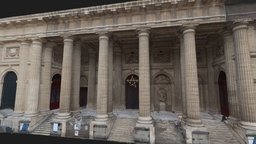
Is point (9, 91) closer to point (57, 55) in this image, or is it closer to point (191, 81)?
point (57, 55)

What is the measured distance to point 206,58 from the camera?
15.6 m

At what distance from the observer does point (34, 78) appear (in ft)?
44.1

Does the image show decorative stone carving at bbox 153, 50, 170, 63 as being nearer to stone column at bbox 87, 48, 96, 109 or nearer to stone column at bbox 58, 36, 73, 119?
stone column at bbox 87, 48, 96, 109

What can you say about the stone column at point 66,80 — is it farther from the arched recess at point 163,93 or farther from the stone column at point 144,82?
the arched recess at point 163,93

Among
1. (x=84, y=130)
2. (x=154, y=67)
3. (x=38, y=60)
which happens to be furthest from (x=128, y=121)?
(x=38, y=60)

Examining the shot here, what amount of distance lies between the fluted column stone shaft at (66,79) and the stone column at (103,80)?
273 centimetres

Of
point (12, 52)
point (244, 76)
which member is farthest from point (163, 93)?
point (12, 52)

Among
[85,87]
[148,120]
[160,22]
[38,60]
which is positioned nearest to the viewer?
[148,120]

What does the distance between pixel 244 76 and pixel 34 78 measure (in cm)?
1563

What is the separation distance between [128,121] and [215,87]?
839cm

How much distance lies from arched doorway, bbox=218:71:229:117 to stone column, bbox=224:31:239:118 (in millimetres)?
1607

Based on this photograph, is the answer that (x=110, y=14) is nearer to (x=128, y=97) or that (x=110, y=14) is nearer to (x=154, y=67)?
(x=154, y=67)

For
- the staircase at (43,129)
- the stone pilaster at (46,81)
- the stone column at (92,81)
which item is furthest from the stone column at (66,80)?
the stone column at (92,81)

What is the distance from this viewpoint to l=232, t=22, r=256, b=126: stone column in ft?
30.5
